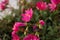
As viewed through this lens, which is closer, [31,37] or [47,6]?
[31,37]

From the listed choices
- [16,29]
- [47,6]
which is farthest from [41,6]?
[16,29]

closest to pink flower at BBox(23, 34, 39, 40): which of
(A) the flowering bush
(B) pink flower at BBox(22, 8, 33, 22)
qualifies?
(A) the flowering bush

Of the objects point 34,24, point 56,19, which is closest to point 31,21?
point 34,24

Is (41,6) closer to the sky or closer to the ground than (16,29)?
closer to the sky

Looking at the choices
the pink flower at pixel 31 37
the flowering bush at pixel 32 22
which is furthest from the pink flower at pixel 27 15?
the pink flower at pixel 31 37

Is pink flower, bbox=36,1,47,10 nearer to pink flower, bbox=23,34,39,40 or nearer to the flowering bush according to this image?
the flowering bush

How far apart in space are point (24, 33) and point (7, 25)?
0.18 metres

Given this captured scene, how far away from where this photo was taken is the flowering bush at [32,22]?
3.55 feet

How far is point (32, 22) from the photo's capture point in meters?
1.15

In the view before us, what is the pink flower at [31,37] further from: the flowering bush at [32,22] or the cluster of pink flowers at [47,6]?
the cluster of pink flowers at [47,6]

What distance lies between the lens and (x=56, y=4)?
43.8 inches

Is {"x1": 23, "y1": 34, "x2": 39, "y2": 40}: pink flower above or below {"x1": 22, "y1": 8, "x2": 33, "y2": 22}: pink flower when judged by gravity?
below

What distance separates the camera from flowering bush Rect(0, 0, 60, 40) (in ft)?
3.55

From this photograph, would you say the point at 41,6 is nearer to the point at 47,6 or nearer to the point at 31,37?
the point at 47,6
